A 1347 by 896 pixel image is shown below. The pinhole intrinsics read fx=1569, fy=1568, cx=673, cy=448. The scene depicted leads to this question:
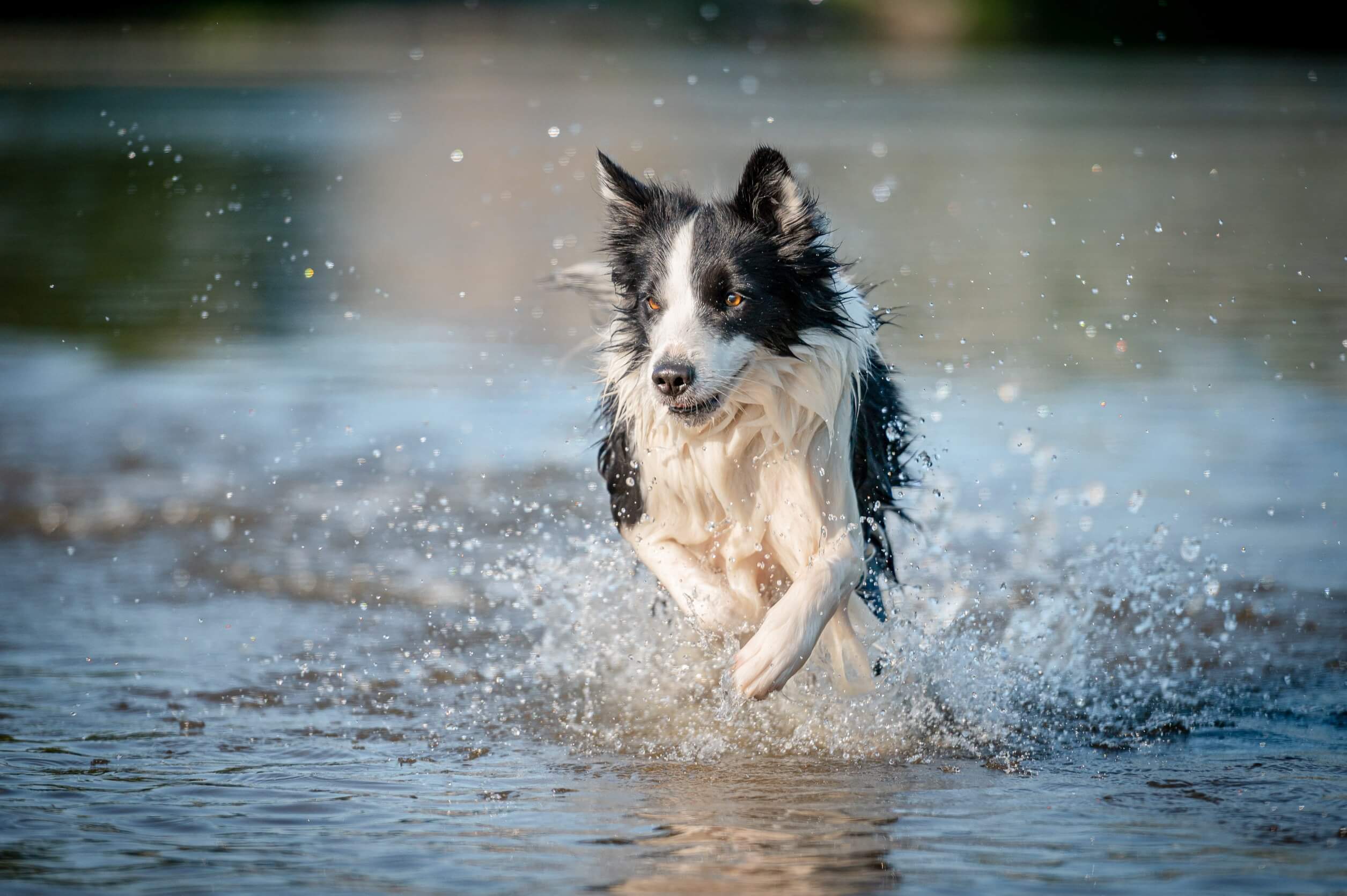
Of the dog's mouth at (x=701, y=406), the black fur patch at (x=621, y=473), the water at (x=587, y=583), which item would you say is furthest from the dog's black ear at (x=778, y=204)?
the water at (x=587, y=583)

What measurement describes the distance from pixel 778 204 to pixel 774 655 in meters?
1.30

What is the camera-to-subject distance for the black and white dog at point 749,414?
4.45 meters

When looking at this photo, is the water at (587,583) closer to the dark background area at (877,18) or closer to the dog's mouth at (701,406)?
the dog's mouth at (701,406)

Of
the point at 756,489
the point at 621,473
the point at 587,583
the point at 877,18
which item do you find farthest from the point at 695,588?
the point at 877,18

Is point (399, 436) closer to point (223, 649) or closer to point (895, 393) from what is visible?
point (223, 649)

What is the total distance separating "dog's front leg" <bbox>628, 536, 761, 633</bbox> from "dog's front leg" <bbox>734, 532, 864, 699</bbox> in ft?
0.73

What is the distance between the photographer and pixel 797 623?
438 centimetres

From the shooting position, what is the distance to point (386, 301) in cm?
1214

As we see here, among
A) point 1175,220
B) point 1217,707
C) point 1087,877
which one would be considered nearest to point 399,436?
point 1217,707

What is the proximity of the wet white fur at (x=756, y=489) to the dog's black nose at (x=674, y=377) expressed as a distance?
57mm

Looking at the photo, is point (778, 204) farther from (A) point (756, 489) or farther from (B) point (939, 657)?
(B) point (939, 657)

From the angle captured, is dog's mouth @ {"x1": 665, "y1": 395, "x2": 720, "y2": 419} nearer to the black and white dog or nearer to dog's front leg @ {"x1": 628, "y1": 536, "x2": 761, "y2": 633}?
the black and white dog

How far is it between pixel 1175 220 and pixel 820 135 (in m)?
7.46

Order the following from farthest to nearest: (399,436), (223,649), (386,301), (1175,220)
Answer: (1175,220) → (386,301) → (399,436) → (223,649)
